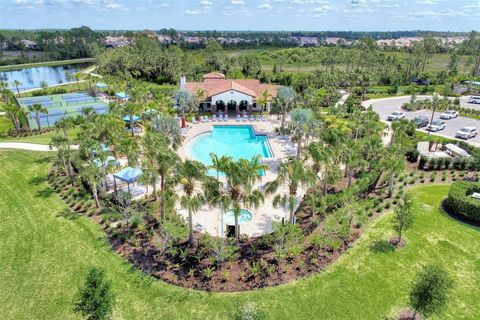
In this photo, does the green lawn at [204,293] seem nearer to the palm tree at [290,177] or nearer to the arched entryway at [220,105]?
the palm tree at [290,177]

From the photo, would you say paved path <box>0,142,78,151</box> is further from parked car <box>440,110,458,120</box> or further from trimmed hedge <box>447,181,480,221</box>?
parked car <box>440,110,458,120</box>

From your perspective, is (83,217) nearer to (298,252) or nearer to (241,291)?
(241,291)

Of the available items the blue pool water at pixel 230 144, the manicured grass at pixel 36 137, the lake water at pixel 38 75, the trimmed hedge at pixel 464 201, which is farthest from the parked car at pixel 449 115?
the lake water at pixel 38 75

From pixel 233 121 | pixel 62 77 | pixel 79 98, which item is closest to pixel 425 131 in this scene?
pixel 233 121

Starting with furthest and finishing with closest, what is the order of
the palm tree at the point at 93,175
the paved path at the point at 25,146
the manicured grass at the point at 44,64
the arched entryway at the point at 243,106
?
the manicured grass at the point at 44,64
the arched entryway at the point at 243,106
the paved path at the point at 25,146
the palm tree at the point at 93,175

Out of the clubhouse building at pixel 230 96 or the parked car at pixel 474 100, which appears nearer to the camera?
the clubhouse building at pixel 230 96

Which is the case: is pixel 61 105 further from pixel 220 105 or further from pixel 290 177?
pixel 290 177

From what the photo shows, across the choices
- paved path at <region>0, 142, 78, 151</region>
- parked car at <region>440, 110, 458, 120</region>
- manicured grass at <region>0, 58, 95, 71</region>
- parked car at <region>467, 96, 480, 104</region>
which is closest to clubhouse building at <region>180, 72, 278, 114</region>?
paved path at <region>0, 142, 78, 151</region>
